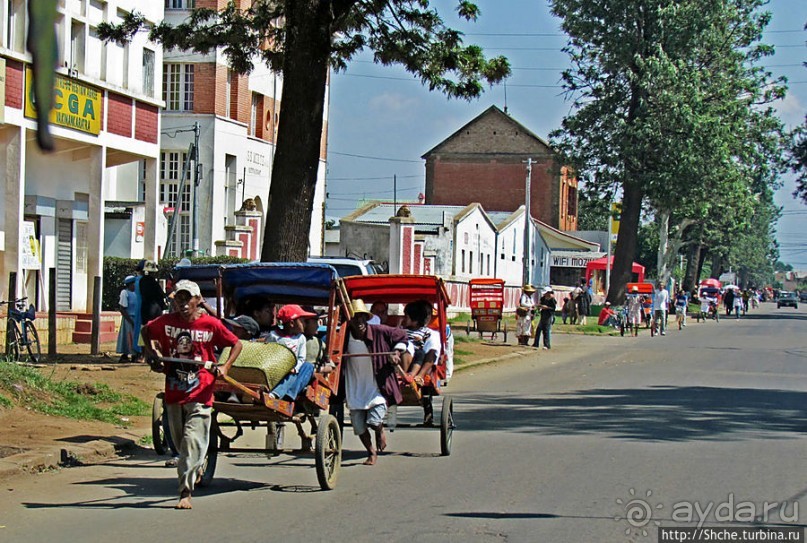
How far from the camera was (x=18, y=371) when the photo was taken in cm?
1311

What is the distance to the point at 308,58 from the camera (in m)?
17.5

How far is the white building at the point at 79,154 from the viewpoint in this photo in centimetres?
2138

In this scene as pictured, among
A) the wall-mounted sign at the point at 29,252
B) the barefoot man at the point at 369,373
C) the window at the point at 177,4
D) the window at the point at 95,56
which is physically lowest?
the barefoot man at the point at 369,373

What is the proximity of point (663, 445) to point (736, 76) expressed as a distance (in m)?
40.1

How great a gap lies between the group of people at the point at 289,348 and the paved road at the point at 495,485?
1.59 ft

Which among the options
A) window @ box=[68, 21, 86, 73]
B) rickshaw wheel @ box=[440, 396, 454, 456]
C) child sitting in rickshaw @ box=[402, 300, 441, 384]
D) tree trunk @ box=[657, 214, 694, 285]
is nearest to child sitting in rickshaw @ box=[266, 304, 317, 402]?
child sitting in rickshaw @ box=[402, 300, 441, 384]

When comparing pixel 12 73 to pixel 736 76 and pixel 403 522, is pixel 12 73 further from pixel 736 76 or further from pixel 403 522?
pixel 736 76

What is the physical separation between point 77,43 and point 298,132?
8268 millimetres

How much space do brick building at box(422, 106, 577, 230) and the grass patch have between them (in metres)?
69.1

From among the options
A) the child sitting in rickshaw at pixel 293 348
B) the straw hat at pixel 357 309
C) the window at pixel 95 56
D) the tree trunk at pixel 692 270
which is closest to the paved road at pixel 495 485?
the child sitting in rickshaw at pixel 293 348

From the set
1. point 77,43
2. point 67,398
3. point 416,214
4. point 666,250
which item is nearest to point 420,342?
point 67,398

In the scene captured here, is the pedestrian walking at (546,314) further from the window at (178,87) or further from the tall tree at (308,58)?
the window at (178,87)

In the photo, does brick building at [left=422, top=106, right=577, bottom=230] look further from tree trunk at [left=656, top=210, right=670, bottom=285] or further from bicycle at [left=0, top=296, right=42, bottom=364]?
bicycle at [left=0, top=296, right=42, bottom=364]

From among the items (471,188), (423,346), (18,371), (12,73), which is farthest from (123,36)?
(471,188)
